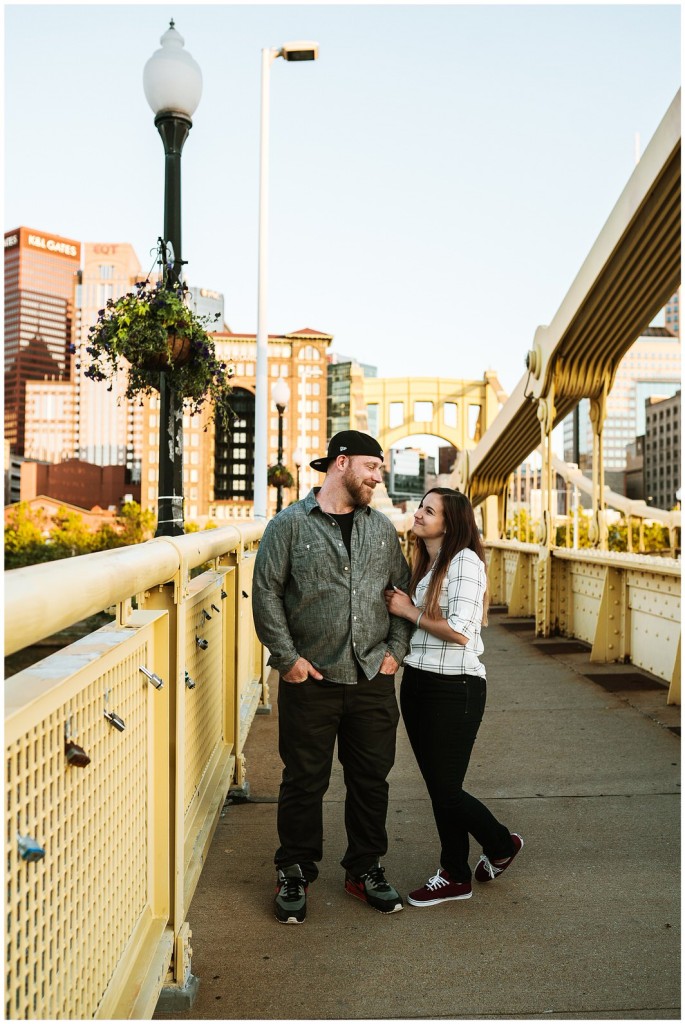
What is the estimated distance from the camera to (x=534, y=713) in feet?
22.3

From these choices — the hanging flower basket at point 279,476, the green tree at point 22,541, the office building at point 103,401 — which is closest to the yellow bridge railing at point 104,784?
the hanging flower basket at point 279,476

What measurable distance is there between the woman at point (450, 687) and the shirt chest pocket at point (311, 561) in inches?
13.1

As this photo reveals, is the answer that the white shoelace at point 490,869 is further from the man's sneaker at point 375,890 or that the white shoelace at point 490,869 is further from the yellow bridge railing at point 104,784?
the yellow bridge railing at point 104,784

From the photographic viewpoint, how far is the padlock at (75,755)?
1650mm

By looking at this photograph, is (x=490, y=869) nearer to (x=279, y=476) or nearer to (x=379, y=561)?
(x=379, y=561)

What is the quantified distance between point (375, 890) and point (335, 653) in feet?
3.08

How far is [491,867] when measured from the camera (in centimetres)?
370

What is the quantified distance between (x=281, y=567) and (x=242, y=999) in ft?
4.94

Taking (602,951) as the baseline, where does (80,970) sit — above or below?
above

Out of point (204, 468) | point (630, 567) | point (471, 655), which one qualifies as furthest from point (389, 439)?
point (471, 655)

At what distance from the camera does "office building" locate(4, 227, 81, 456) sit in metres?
156

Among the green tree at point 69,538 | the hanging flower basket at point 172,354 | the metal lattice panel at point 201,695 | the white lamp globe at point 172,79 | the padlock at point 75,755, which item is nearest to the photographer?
the padlock at point 75,755

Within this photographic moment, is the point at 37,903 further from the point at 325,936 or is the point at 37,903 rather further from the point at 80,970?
the point at 325,936

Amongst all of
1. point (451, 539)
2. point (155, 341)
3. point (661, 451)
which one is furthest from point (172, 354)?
point (661, 451)
